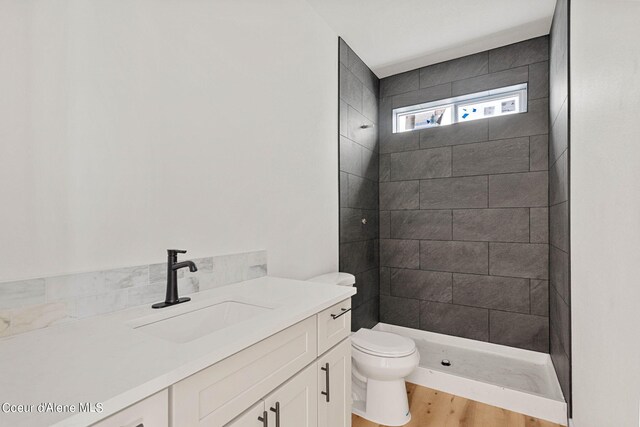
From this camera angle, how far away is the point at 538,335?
2613 mm

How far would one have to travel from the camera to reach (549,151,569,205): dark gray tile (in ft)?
6.16

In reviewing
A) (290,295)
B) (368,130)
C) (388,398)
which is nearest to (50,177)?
(290,295)

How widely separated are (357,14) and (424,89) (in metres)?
1.09

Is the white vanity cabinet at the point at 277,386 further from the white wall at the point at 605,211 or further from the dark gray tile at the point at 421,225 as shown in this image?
the dark gray tile at the point at 421,225

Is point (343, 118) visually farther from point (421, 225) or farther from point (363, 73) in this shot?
point (421, 225)

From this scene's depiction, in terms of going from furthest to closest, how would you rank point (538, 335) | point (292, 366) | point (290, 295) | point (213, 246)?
point (538, 335) → point (213, 246) → point (290, 295) → point (292, 366)

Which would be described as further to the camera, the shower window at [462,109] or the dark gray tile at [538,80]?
the shower window at [462,109]

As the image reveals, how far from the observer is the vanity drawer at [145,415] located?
22.9 inches

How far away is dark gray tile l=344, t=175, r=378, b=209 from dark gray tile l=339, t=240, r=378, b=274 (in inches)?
14.0

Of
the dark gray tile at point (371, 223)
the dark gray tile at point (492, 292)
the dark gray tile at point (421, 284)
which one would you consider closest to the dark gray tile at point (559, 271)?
the dark gray tile at point (492, 292)

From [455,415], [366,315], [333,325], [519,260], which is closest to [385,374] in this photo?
[455,415]

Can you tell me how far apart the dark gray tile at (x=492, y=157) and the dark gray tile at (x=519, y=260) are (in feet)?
2.16

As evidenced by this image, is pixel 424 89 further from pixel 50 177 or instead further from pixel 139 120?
pixel 50 177

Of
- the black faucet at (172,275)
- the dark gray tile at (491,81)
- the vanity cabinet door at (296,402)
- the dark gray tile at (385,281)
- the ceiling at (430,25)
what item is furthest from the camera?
the dark gray tile at (385,281)
